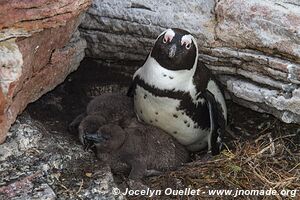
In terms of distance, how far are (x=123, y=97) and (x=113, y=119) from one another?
10.4 inches

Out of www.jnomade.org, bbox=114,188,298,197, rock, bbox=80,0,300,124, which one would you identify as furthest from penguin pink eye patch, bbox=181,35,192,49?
www.jnomade.org, bbox=114,188,298,197

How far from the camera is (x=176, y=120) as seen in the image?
482 centimetres

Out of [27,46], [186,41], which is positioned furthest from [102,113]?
[27,46]

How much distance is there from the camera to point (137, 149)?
462 centimetres

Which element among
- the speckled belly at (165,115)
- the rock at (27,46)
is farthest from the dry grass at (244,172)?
the rock at (27,46)

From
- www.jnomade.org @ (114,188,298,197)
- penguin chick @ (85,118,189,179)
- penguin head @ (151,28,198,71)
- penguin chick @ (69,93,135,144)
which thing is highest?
penguin head @ (151,28,198,71)

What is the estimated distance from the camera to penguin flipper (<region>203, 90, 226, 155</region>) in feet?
15.9

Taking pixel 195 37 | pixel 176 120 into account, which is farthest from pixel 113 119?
pixel 195 37

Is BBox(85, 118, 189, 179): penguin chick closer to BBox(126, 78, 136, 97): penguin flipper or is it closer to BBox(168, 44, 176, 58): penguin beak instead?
BBox(126, 78, 136, 97): penguin flipper

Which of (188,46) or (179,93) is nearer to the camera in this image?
(188,46)

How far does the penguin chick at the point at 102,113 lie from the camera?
457cm

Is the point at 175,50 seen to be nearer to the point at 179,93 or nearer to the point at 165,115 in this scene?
the point at 179,93

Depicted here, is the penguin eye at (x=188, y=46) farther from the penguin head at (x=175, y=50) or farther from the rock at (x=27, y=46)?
the rock at (x=27, y=46)

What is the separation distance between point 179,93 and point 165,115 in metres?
0.20
